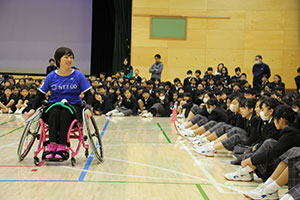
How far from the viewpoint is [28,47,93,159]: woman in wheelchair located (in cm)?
410

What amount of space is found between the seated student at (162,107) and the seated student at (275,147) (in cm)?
618

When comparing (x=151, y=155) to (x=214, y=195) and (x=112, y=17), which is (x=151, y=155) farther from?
(x=112, y=17)

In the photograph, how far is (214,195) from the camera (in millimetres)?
3400

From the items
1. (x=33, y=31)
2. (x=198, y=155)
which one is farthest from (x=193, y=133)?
(x=33, y=31)

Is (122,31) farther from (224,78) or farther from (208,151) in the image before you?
(208,151)

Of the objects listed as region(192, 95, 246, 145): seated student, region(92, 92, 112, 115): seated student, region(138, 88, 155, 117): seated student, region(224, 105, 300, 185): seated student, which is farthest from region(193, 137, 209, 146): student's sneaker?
region(92, 92, 112, 115): seated student

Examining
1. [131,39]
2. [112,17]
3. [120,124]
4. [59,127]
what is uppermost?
[112,17]

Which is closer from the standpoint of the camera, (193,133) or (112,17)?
(193,133)

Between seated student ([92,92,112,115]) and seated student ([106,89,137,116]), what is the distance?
22 centimetres

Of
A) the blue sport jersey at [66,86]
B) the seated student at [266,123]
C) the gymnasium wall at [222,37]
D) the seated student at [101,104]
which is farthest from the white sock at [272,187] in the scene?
the gymnasium wall at [222,37]

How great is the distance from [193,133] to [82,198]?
3.46m

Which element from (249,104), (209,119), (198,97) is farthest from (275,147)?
(198,97)

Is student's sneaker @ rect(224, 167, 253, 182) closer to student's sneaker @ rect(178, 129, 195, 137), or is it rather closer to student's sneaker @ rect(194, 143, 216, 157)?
student's sneaker @ rect(194, 143, 216, 157)

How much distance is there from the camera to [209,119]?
6.34 metres
